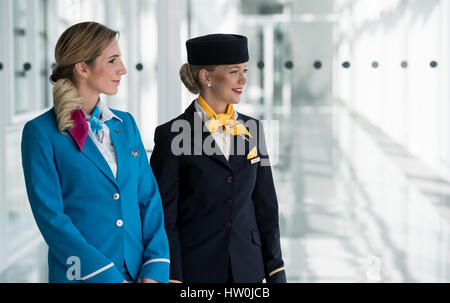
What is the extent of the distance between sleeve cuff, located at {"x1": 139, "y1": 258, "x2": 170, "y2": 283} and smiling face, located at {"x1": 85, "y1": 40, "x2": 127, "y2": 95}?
52 cm

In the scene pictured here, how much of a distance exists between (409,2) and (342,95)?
675 millimetres

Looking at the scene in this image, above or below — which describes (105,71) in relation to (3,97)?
above

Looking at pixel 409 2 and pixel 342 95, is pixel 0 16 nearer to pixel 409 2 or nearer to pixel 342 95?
pixel 342 95

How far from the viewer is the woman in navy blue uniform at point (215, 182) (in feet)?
7.25

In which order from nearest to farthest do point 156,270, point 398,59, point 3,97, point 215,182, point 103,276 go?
point 103,276
point 156,270
point 215,182
point 398,59
point 3,97

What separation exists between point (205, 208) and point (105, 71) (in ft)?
1.82

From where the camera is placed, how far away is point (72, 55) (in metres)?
1.95

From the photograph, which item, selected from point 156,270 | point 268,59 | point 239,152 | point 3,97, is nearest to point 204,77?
point 239,152

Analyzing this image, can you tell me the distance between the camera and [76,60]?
1.95 m

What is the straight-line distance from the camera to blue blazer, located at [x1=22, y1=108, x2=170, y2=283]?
188cm

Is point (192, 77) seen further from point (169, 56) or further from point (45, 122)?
point (169, 56)

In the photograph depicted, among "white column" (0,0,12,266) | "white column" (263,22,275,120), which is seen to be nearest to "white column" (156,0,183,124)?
"white column" (263,22,275,120)
